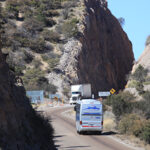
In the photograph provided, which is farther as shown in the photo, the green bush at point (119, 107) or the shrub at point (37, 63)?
the shrub at point (37, 63)

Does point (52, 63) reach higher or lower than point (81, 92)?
higher

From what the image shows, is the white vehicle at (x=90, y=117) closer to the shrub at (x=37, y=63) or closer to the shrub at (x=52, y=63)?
the shrub at (x=52, y=63)

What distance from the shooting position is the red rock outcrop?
8162cm

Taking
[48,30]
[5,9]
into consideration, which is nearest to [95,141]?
[48,30]

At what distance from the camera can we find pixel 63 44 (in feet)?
267

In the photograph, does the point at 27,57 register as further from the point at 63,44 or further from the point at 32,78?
the point at 63,44

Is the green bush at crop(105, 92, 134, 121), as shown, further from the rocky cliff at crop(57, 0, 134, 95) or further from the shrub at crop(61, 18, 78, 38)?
the shrub at crop(61, 18, 78, 38)

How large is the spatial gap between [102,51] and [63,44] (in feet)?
55.4

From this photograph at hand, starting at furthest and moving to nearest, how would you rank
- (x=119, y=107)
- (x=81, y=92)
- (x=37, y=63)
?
(x=37, y=63)
(x=81, y=92)
(x=119, y=107)

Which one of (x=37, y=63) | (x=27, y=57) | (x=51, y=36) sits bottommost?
(x=37, y=63)

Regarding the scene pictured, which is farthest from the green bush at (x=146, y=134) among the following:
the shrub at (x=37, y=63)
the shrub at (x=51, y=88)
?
the shrub at (x=37, y=63)

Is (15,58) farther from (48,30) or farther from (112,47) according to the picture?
(112,47)

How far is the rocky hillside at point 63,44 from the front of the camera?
72.2 m

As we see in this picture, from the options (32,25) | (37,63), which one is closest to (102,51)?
(32,25)
